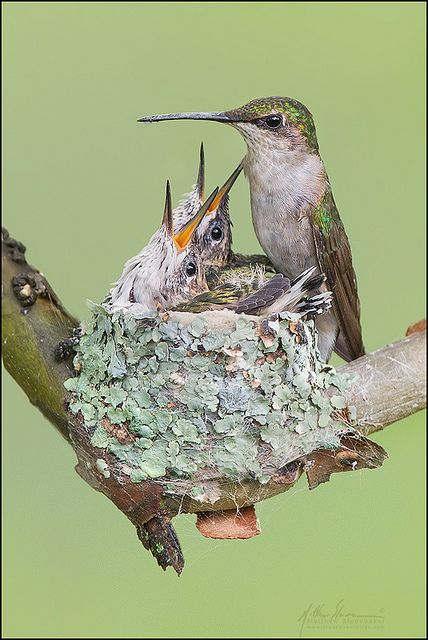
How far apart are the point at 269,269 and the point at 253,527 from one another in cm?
108

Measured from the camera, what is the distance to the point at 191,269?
3418 mm

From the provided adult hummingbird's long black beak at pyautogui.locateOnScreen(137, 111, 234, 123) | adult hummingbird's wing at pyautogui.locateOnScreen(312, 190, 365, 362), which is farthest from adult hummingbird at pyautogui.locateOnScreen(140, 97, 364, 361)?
adult hummingbird's long black beak at pyautogui.locateOnScreen(137, 111, 234, 123)

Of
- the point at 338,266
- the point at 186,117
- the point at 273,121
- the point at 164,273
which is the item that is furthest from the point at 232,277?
the point at 186,117

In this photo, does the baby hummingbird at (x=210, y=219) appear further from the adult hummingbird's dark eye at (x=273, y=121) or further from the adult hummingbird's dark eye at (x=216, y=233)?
the adult hummingbird's dark eye at (x=273, y=121)

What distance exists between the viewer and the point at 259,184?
3.20 m

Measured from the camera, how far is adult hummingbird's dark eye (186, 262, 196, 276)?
340 cm

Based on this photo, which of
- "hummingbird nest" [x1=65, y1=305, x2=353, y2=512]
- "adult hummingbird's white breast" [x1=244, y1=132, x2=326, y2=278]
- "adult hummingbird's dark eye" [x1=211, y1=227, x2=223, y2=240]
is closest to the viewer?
"hummingbird nest" [x1=65, y1=305, x2=353, y2=512]

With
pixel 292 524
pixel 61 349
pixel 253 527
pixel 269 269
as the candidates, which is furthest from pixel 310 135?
pixel 292 524

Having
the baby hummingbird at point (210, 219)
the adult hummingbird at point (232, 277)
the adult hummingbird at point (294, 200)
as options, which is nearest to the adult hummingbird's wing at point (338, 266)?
the adult hummingbird at point (294, 200)

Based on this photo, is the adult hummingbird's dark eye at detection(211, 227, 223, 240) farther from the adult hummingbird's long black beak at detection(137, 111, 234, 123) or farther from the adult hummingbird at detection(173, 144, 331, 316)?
the adult hummingbird's long black beak at detection(137, 111, 234, 123)

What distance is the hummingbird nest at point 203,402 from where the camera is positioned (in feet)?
9.25

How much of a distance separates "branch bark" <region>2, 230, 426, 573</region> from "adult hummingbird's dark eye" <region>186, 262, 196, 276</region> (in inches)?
23.3

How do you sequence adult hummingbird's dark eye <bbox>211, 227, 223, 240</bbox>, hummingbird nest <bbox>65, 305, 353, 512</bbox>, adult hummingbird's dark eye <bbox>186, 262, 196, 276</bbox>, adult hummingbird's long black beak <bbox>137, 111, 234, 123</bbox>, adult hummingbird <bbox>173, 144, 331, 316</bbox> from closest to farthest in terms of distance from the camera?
adult hummingbird's long black beak <bbox>137, 111, 234, 123</bbox> → hummingbird nest <bbox>65, 305, 353, 512</bbox> → adult hummingbird <bbox>173, 144, 331, 316</bbox> → adult hummingbird's dark eye <bbox>186, 262, 196, 276</bbox> → adult hummingbird's dark eye <bbox>211, 227, 223, 240</bbox>

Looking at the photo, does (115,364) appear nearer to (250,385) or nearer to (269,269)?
(250,385)
